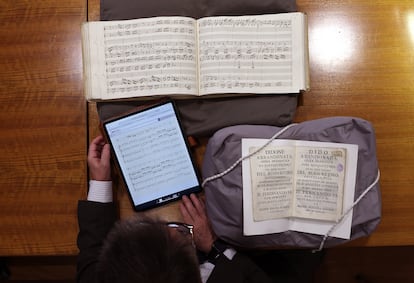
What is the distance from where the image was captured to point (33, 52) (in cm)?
89

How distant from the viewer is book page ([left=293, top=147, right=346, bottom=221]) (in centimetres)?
80

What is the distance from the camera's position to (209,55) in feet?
2.75

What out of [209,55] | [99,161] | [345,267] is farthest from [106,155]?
[345,267]

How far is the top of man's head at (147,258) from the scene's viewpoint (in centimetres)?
57

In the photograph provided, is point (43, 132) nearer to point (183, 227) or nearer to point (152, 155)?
point (152, 155)

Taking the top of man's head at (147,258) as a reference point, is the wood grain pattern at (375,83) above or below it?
above

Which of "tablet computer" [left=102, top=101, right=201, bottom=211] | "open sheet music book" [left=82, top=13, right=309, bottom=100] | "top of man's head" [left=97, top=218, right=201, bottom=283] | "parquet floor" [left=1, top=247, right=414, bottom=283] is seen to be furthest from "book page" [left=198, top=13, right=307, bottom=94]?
"parquet floor" [left=1, top=247, right=414, bottom=283]

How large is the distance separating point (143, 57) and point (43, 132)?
0.84 ft

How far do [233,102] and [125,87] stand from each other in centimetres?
21

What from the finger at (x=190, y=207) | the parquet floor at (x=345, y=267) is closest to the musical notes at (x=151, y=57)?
the finger at (x=190, y=207)

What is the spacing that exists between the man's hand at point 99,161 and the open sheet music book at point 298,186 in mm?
268

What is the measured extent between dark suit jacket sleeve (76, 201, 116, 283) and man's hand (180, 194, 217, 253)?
0.48 feet

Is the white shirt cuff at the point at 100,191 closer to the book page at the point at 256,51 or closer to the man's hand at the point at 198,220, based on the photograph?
the man's hand at the point at 198,220

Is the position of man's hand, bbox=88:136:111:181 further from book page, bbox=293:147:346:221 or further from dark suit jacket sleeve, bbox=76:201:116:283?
book page, bbox=293:147:346:221
